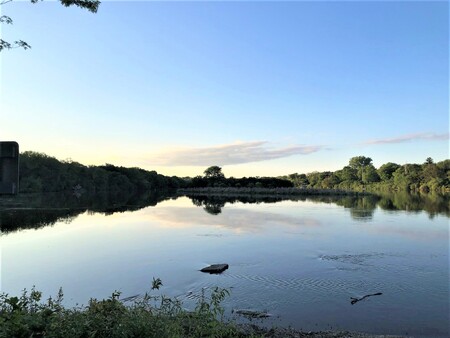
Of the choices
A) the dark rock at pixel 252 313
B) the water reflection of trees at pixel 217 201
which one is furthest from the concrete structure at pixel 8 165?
the water reflection of trees at pixel 217 201

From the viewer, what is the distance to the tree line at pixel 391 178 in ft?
414

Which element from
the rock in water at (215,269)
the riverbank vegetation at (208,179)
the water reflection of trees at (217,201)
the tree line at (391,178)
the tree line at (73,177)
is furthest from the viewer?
the tree line at (391,178)

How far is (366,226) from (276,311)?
79.7 ft

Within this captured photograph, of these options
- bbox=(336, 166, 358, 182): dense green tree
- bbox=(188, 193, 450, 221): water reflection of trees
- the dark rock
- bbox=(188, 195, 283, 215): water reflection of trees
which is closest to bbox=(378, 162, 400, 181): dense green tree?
bbox=(336, 166, 358, 182): dense green tree

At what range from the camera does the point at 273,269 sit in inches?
655

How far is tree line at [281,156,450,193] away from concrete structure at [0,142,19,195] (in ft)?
438

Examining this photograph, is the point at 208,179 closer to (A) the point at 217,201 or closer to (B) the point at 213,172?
(B) the point at 213,172

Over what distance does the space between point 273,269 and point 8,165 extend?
47.0 feet

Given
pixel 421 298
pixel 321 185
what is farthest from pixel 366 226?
pixel 321 185

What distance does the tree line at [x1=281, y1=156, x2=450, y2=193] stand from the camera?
126188mm

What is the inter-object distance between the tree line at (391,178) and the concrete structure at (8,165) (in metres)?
134

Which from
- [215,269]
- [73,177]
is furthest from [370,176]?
[215,269]

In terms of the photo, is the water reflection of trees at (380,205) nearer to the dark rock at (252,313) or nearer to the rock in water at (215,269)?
the rock in water at (215,269)

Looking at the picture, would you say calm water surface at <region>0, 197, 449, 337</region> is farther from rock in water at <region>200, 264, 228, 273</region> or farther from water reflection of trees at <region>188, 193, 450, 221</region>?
water reflection of trees at <region>188, 193, 450, 221</region>
